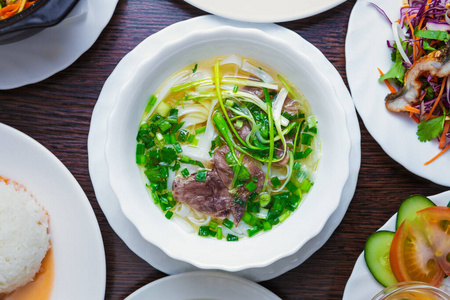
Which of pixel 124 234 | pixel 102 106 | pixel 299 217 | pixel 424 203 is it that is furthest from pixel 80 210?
pixel 424 203

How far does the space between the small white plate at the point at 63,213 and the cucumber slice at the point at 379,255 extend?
1007 mm

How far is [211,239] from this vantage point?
167 centimetres

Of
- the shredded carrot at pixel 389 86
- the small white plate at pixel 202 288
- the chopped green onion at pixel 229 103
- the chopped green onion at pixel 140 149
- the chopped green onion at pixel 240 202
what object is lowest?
the small white plate at pixel 202 288

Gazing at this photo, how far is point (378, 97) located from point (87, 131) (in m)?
1.13

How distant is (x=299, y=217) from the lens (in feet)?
5.32

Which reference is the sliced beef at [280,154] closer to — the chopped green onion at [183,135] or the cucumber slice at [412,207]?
the chopped green onion at [183,135]

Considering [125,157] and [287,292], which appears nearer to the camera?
[125,157]

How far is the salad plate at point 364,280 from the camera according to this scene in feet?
5.38

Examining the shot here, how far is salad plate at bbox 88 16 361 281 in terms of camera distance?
1.63 m

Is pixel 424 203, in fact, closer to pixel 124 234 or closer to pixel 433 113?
pixel 433 113

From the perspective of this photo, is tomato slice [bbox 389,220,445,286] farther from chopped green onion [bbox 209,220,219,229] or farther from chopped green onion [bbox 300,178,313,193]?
chopped green onion [bbox 209,220,219,229]

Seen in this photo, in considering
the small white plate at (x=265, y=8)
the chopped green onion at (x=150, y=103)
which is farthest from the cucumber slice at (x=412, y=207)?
the chopped green onion at (x=150, y=103)

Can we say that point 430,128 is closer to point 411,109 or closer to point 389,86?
point 411,109

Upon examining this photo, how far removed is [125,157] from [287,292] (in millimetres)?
838
